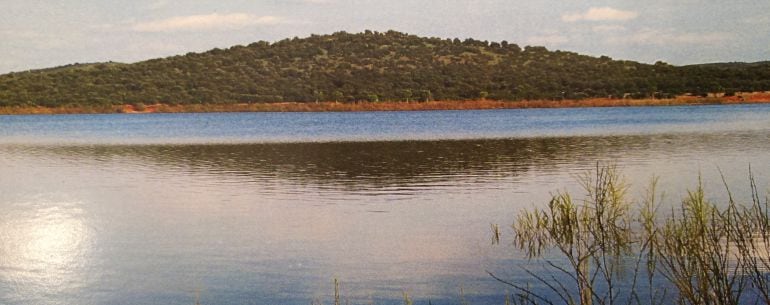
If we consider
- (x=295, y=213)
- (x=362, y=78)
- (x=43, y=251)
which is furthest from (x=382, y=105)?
(x=43, y=251)

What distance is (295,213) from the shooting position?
13500 mm

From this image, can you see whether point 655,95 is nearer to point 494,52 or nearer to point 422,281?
point 494,52

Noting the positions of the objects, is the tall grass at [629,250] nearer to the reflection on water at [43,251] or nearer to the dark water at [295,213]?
the dark water at [295,213]

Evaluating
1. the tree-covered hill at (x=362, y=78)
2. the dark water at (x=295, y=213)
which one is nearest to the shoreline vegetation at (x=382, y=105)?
the tree-covered hill at (x=362, y=78)

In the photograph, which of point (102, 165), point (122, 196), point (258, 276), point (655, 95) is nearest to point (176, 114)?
point (655, 95)

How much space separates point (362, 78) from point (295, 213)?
6651 cm

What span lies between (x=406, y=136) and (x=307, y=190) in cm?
2033

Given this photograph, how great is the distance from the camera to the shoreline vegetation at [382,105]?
232 feet

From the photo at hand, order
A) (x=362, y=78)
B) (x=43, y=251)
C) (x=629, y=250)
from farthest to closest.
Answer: (x=362, y=78) < (x=43, y=251) < (x=629, y=250)

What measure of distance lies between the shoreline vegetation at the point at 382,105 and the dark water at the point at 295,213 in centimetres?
4432

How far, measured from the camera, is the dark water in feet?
28.7

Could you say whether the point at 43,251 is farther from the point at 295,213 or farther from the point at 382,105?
the point at 382,105

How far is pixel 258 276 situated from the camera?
9055mm

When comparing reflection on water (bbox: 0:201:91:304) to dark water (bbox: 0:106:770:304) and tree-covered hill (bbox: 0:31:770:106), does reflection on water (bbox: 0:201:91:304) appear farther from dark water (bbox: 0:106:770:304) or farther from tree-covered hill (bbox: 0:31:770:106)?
tree-covered hill (bbox: 0:31:770:106)
